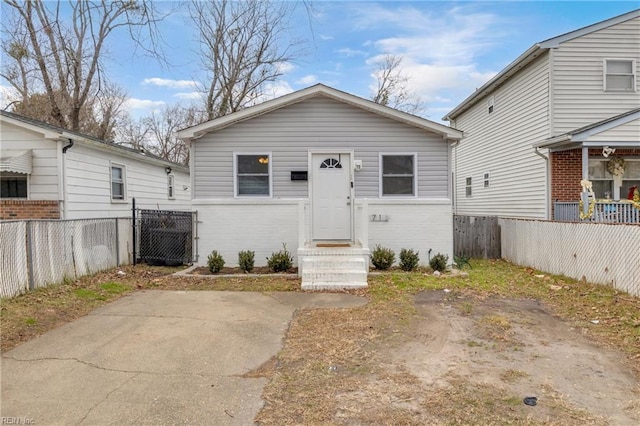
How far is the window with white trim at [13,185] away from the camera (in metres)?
9.59

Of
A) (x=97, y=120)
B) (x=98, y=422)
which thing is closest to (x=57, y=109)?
(x=97, y=120)

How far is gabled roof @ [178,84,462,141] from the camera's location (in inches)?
384

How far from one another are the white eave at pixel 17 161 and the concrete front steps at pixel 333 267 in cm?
651

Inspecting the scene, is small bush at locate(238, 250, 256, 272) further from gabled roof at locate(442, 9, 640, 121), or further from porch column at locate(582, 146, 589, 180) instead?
gabled roof at locate(442, 9, 640, 121)

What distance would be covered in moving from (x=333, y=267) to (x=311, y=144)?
3.33m

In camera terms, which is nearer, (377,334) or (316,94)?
(377,334)

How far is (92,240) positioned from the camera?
8914 mm

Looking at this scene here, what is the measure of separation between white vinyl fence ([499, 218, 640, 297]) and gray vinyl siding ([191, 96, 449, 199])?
8.60 ft

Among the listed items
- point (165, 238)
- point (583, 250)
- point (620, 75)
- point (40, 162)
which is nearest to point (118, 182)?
point (40, 162)

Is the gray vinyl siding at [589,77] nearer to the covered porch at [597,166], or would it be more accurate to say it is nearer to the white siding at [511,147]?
the white siding at [511,147]

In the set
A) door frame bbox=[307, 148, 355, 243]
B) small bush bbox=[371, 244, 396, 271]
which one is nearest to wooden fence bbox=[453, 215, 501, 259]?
small bush bbox=[371, 244, 396, 271]

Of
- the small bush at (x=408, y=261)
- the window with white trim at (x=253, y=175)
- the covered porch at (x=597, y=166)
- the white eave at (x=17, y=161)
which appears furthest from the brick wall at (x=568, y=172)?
the white eave at (x=17, y=161)

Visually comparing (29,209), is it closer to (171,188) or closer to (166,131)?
(171,188)

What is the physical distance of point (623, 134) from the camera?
34.1ft
